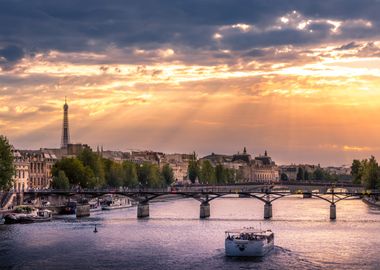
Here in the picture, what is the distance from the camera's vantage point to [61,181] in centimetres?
15012

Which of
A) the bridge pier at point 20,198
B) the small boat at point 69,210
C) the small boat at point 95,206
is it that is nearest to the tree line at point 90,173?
the small boat at point 95,206

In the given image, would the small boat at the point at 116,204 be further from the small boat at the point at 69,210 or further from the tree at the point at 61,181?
the small boat at the point at 69,210

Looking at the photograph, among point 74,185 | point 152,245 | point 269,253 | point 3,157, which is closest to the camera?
point 269,253

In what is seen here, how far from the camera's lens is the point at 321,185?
624ft

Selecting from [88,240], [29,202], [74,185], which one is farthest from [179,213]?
[88,240]

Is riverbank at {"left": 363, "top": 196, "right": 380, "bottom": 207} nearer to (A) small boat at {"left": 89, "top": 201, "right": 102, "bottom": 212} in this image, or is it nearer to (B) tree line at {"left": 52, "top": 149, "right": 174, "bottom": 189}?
(A) small boat at {"left": 89, "top": 201, "right": 102, "bottom": 212}

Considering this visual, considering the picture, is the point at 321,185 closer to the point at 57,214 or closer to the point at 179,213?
the point at 179,213

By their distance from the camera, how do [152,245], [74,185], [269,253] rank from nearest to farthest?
[269,253], [152,245], [74,185]

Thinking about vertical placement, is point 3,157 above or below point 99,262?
above

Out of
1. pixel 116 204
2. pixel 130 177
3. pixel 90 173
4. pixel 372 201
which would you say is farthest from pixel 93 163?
pixel 372 201

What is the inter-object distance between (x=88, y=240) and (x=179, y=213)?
160ft

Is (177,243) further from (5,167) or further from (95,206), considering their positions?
(95,206)

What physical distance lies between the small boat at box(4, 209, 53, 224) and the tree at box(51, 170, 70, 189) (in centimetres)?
3494

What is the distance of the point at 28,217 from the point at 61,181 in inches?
1628
